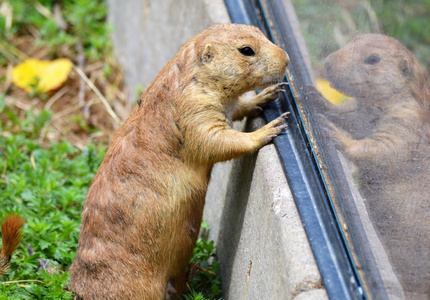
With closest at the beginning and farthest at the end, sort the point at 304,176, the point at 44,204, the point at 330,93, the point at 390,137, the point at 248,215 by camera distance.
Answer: the point at 390,137 < the point at 304,176 < the point at 330,93 < the point at 248,215 < the point at 44,204

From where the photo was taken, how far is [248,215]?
3.27 meters

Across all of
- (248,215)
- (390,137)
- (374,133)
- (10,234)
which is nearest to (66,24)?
(10,234)

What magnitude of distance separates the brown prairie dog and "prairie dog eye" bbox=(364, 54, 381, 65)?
2.06 metres

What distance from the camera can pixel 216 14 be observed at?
13.7ft

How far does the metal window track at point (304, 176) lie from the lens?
242 cm

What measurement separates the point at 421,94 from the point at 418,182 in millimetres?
602

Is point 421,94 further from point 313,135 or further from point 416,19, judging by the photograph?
point 416,19

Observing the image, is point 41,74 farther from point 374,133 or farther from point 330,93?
point 374,133

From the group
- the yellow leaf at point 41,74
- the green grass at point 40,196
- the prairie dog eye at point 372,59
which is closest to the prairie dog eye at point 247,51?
the prairie dog eye at point 372,59

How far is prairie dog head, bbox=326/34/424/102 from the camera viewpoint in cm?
298

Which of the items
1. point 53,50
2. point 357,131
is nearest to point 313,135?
point 357,131

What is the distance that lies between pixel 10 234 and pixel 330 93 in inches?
75.7

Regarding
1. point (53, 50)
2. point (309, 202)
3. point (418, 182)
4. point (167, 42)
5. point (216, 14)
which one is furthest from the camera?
point (53, 50)

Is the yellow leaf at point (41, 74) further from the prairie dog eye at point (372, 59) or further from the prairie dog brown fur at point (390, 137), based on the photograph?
the prairie dog eye at point (372, 59)
